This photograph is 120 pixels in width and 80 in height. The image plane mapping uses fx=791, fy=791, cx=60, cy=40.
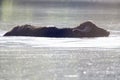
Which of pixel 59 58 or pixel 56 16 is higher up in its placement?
pixel 59 58

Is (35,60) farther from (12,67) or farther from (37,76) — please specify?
(37,76)

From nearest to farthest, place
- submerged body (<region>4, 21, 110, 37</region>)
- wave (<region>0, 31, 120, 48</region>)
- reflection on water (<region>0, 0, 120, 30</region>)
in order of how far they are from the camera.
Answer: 1. wave (<region>0, 31, 120, 48</region>)
2. submerged body (<region>4, 21, 110, 37</region>)
3. reflection on water (<region>0, 0, 120, 30</region>)

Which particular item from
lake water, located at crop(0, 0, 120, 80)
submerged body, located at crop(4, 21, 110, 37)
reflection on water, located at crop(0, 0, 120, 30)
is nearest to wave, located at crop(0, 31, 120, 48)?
lake water, located at crop(0, 0, 120, 80)

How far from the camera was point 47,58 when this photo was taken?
25.6 meters

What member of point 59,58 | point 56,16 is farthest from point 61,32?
point 56,16

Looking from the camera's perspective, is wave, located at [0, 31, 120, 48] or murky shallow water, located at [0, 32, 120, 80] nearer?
murky shallow water, located at [0, 32, 120, 80]

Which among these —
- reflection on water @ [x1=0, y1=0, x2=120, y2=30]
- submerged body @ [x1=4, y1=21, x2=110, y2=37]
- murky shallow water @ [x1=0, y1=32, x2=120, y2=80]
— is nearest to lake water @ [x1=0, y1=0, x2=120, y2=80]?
murky shallow water @ [x1=0, y1=32, x2=120, y2=80]

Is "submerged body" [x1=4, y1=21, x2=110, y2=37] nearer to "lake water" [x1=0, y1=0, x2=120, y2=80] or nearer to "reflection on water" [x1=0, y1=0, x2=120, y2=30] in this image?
"lake water" [x1=0, y1=0, x2=120, y2=80]

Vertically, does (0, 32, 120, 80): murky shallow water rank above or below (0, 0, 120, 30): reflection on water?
above

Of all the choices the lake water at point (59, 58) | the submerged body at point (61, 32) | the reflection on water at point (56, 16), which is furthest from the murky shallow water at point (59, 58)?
the reflection on water at point (56, 16)

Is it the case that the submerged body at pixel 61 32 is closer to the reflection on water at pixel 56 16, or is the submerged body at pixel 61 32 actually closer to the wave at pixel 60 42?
the wave at pixel 60 42

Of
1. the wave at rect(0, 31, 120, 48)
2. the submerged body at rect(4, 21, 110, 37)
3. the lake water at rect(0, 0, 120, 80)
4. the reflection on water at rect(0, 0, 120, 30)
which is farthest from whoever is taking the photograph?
the reflection on water at rect(0, 0, 120, 30)

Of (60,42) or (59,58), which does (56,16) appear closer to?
(60,42)

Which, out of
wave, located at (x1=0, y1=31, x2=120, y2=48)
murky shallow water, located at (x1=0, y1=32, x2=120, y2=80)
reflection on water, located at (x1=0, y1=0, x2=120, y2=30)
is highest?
murky shallow water, located at (x1=0, y1=32, x2=120, y2=80)
